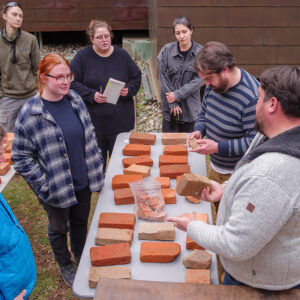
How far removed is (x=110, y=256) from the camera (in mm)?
1896

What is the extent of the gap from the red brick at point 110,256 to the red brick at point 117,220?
202 millimetres

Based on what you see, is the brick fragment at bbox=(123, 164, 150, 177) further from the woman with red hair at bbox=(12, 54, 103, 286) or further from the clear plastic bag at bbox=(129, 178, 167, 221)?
the clear plastic bag at bbox=(129, 178, 167, 221)

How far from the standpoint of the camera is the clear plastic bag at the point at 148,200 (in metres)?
2.24

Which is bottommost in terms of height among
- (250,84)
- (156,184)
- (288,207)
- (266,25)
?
(156,184)

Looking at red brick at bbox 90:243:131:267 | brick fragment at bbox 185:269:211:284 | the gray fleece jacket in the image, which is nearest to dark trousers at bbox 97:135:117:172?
red brick at bbox 90:243:131:267

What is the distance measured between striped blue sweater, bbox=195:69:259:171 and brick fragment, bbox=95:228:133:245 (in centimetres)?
93

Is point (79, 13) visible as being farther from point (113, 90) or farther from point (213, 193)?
point (213, 193)

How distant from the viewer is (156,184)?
227cm

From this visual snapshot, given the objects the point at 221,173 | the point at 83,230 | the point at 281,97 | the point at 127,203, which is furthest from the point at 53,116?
the point at 281,97

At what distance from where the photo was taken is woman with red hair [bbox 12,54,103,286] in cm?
231

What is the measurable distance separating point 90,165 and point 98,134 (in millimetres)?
1224

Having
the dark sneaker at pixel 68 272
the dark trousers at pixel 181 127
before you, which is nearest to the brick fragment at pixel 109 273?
the dark sneaker at pixel 68 272

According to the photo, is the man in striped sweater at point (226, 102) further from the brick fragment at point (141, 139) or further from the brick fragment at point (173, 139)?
the brick fragment at point (141, 139)

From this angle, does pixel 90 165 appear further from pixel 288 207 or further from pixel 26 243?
pixel 288 207
